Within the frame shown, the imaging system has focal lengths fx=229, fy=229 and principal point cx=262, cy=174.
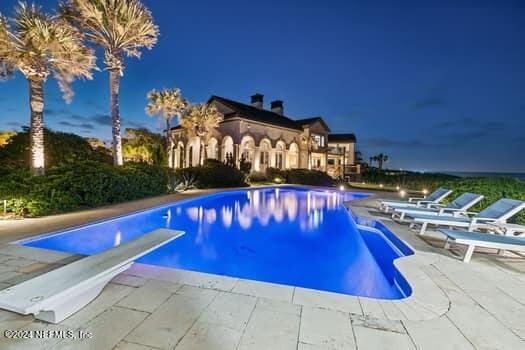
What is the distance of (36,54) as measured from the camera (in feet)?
23.7

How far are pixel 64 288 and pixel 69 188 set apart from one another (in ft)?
25.3

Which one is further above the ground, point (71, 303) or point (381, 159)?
point (381, 159)

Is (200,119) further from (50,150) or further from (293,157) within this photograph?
(293,157)

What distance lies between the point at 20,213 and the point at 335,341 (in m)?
9.08

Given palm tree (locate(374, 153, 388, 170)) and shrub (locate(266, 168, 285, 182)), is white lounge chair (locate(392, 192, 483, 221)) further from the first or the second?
palm tree (locate(374, 153, 388, 170))

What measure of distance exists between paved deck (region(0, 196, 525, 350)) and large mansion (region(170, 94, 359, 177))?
18552 millimetres

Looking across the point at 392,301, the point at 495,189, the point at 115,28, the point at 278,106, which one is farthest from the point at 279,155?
the point at 392,301

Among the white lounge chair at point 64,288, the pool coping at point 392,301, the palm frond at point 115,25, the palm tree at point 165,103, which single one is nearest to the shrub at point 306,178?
the palm tree at point 165,103

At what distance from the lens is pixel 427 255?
430 centimetres

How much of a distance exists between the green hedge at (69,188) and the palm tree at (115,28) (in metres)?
1.66

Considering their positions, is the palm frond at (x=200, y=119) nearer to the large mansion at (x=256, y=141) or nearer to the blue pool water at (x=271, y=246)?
the large mansion at (x=256, y=141)

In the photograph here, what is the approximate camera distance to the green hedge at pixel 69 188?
689cm

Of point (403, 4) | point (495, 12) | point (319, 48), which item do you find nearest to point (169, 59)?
point (319, 48)

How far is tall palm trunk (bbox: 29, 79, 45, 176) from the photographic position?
763 cm
